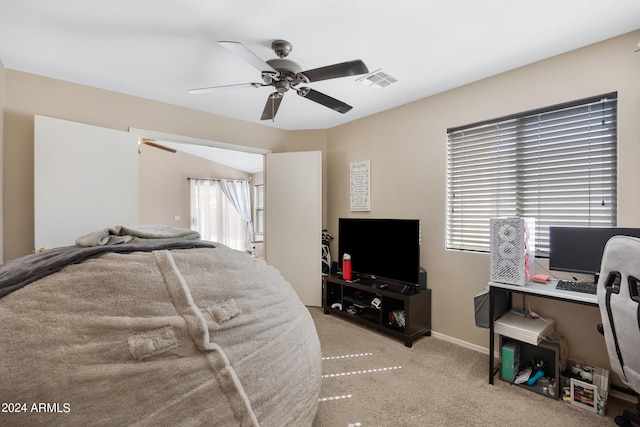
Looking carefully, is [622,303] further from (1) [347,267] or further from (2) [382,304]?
(1) [347,267]

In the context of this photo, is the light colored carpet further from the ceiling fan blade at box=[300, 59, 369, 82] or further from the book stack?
the ceiling fan blade at box=[300, 59, 369, 82]

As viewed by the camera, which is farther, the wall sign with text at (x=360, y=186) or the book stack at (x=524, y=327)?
the wall sign with text at (x=360, y=186)

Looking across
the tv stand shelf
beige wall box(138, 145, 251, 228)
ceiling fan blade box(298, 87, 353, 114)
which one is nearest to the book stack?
the tv stand shelf

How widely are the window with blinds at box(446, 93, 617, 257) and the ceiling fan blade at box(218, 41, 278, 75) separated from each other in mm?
1886

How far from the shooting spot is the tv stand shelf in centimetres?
271

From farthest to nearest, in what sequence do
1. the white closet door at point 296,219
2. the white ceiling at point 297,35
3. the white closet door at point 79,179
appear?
the white closet door at point 296,219 < the white closet door at point 79,179 < the white ceiling at point 297,35

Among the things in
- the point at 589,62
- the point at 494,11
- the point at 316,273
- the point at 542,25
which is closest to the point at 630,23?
the point at 589,62

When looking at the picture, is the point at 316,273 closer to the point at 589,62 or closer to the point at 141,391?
the point at 141,391

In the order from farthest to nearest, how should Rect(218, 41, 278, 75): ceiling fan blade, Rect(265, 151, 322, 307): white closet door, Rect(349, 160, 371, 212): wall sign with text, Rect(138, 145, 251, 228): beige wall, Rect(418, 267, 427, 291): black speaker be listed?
Rect(138, 145, 251, 228): beige wall → Rect(265, 151, 322, 307): white closet door → Rect(349, 160, 371, 212): wall sign with text → Rect(418, 267, 427, 291): black speaker → Rect(218, 41, 278, 75): ceiling fan blade

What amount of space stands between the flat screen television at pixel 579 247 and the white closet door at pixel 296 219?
243 centimetres

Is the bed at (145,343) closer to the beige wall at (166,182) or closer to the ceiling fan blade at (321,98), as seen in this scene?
the ceiling fan blade at (321,98)

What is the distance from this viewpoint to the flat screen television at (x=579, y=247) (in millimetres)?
1859

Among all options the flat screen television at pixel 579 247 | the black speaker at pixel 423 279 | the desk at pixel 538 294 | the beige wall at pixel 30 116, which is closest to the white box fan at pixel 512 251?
the desk at pixel 538 294

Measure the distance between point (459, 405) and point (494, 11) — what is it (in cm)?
249
